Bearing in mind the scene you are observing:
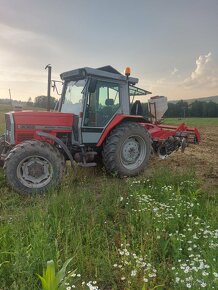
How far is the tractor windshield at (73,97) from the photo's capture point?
744 centimetres

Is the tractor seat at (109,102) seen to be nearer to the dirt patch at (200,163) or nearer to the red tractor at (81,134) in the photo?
the red tractor at (81,134)

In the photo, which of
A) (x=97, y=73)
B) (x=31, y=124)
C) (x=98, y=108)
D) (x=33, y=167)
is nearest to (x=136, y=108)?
(x=98, y=108)

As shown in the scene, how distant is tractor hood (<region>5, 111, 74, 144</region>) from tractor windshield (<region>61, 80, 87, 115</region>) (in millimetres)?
447

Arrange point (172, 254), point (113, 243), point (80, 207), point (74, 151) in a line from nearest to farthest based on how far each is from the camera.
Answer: point (172, 254) < point (113, 243) < point (80, 207) < point (74, 151)

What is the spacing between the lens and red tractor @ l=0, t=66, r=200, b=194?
6.24 metres

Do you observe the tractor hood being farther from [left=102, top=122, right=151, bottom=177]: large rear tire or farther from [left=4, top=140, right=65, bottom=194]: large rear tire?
[left=102, top=122, right=151, bottom=177]: large rear tire

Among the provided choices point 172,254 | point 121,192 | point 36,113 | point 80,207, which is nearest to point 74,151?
point 36,113

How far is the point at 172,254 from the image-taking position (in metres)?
3.80

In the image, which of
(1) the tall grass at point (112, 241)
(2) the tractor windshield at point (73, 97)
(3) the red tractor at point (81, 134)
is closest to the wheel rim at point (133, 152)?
(3) the red tractor at point (81, 134)

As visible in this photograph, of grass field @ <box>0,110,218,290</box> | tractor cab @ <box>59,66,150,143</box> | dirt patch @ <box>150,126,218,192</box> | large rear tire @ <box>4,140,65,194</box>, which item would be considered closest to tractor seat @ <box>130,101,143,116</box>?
tractor cab @ <box>59,66,150,143</box>

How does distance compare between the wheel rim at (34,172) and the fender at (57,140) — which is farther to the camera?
the fender at (57,140)

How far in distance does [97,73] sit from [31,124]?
184cm

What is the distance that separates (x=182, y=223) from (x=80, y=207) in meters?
1.57

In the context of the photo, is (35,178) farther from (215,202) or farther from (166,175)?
(215,202)
